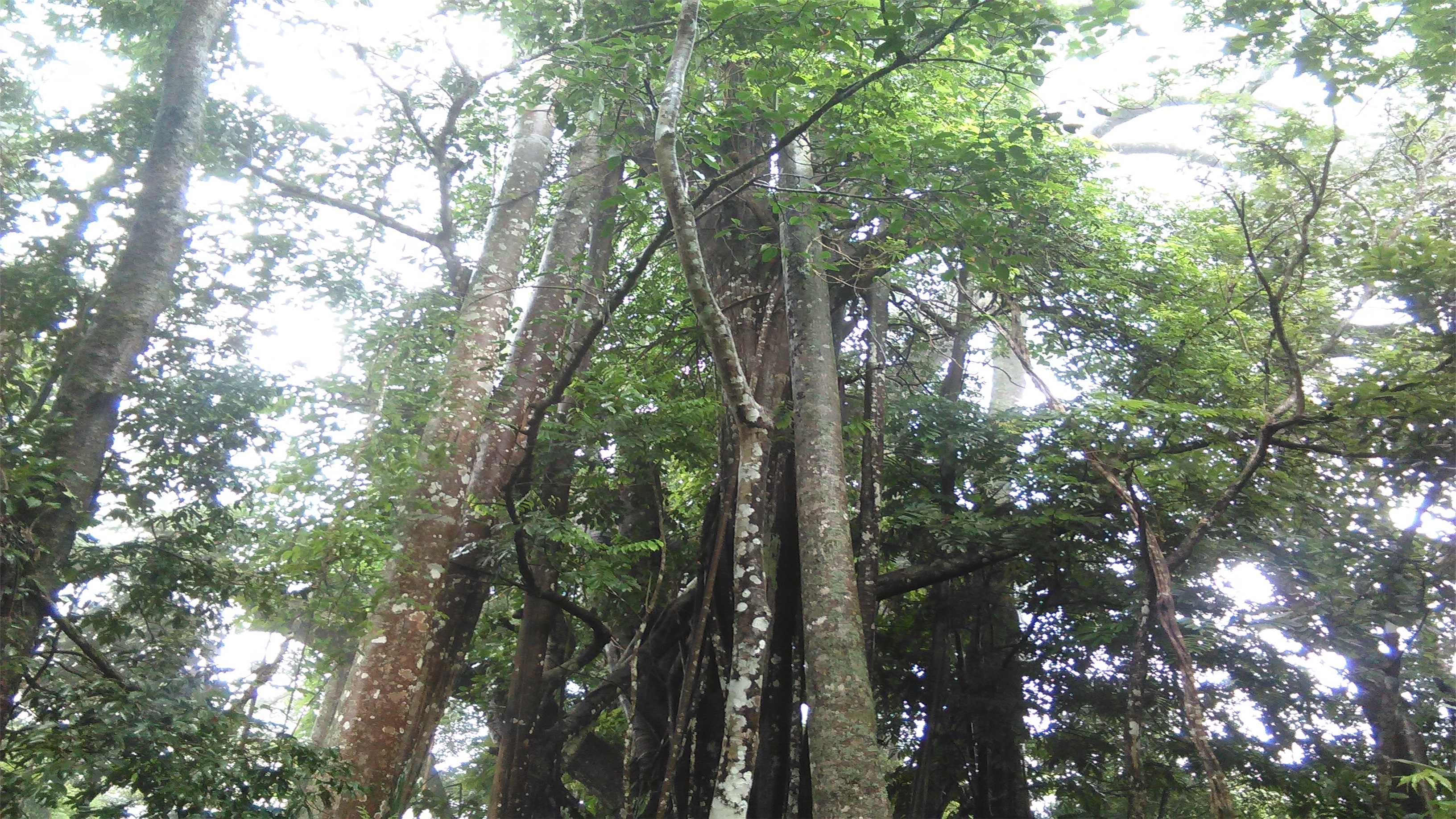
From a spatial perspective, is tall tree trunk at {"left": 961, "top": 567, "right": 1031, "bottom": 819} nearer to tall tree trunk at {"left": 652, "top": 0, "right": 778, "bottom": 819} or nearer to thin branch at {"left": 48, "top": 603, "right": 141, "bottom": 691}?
tall tree trunk at {"left": 652, "top": 0, "right": 778, "bottom": 819}

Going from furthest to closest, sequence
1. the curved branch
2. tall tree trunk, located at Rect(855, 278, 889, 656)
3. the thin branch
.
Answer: the curved branch < tall tree trunk, located at Rect(855, 278, 889, 656) < the thin branch

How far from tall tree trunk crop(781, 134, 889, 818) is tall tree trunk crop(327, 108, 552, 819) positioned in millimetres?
1905

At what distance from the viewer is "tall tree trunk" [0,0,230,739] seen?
3.48 m

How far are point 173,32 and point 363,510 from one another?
127 inches

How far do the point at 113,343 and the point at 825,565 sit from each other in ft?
12.4

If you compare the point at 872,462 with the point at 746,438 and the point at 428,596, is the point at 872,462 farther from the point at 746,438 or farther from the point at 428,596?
the point at 428,596

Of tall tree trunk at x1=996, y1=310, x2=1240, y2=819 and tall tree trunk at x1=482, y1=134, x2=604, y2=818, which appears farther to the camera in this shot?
tall tree trunk at x1=482, y1=134, x2=604, y2=818

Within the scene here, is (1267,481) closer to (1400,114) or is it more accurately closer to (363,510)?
(1400,114)

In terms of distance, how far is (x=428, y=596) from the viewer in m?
4.60

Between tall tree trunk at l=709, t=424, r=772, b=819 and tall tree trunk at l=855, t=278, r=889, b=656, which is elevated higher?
tall tree trunk at l=855, t=278, r=889, b=656

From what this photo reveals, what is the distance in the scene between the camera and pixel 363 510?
14.3ft

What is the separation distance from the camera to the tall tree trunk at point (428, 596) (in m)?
4.24

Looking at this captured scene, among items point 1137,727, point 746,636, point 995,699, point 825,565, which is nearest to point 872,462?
point 825,565

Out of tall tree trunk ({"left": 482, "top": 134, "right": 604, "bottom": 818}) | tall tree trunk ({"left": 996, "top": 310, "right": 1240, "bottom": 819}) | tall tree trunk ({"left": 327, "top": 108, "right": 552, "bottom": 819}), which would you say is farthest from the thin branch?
tall tree trunk ({"left": 996, "top": 310, "right": 1240, "bottom": 819})
